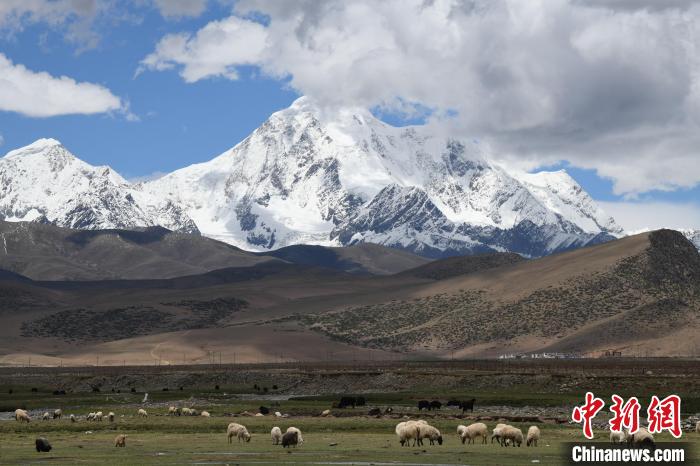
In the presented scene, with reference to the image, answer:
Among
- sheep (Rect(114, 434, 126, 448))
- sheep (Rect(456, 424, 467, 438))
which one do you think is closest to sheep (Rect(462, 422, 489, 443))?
sheep (Rect(456, 424, 467, 438))

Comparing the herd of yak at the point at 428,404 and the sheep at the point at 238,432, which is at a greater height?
the herd of yak at the point at 428,404

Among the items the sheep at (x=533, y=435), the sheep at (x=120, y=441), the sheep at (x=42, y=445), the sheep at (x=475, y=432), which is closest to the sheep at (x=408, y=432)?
the sheep at (x=475, y=432)

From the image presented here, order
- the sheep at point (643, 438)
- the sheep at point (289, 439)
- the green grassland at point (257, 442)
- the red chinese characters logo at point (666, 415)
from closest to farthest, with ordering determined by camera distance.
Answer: the red chinese characters logo at point (666, 415) < the sheep at point (643, 438) < the green grassland at point (257, 442) < the sheep at point (289, 439)

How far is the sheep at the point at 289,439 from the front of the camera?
6438 centimetres

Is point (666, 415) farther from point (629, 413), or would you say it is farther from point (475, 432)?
point (475, 432)

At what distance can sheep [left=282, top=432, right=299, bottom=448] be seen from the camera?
6438cm

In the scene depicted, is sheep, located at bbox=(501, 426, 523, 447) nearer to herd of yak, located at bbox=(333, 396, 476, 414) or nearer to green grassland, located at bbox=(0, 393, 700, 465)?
green grassland, located at bbox=(0, 393, 700, 465)

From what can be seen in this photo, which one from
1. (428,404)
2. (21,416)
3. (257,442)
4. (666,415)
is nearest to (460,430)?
(257,442)

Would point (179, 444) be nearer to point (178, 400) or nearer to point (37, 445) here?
point (37, 445)

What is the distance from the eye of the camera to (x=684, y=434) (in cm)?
7094

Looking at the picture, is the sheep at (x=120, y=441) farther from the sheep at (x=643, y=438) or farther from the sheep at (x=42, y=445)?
the sheep at (x=643, y=438)

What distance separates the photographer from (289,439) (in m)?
64.4

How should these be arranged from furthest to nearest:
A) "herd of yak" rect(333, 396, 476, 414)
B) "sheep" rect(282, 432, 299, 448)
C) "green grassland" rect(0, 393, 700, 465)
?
"herd of yak" rect(333, 396, 476, 414), "sheep" rect(282, 432, 299, 448), "green grassland" rect(0, 393, 700, 465)

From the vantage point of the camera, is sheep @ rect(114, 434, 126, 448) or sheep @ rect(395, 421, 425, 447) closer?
sheep @ rect(395, 421, 425, 447)
